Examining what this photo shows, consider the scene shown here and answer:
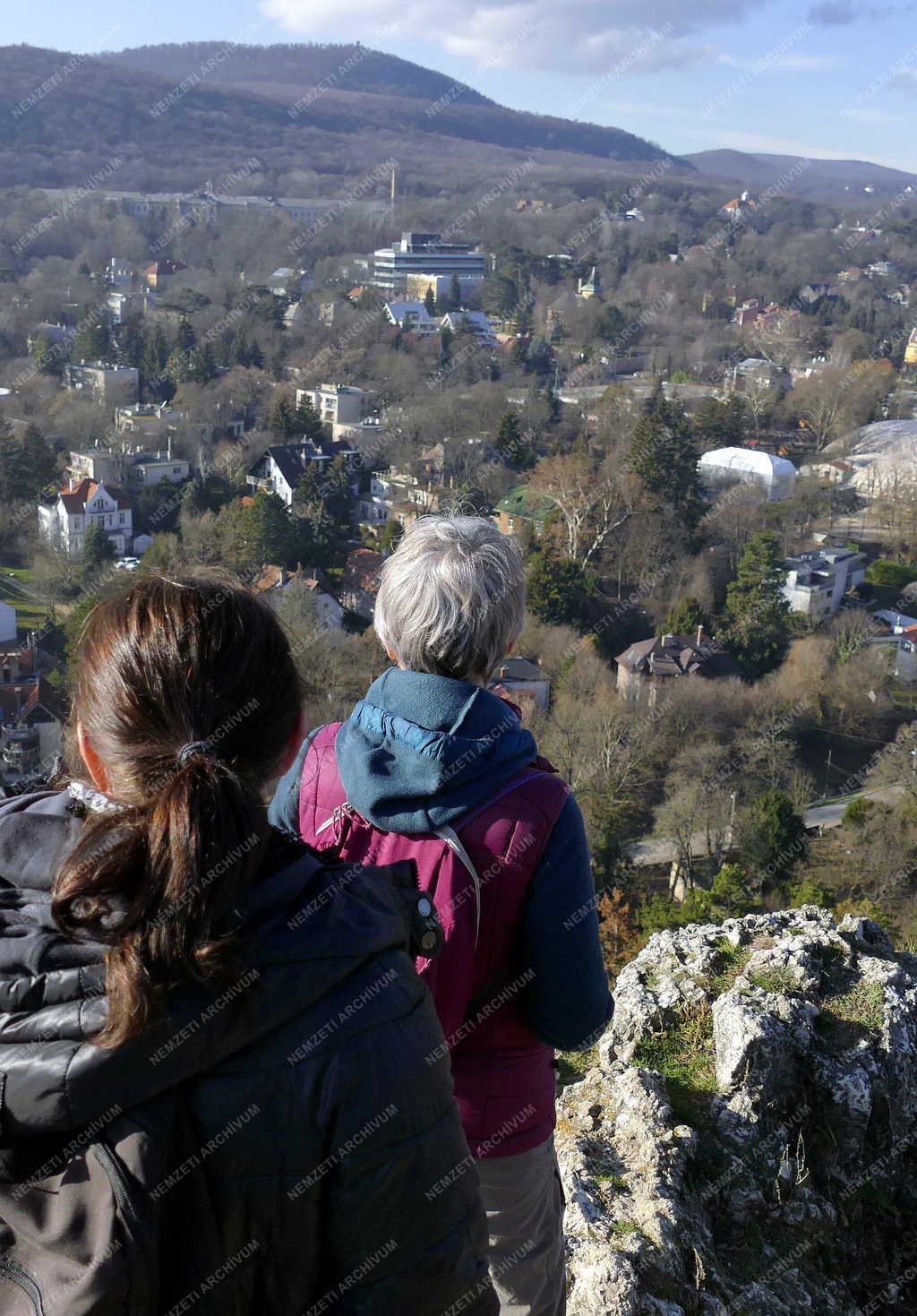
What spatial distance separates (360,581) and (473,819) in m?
16.3

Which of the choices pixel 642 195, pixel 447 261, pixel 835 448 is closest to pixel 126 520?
pixel 835 448

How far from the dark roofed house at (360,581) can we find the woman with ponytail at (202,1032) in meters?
15.5

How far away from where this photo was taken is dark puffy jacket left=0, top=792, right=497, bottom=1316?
86cm

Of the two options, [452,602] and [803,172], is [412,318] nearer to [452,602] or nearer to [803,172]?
[452,602]

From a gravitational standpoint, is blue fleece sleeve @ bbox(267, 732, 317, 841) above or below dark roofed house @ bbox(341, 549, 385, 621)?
above

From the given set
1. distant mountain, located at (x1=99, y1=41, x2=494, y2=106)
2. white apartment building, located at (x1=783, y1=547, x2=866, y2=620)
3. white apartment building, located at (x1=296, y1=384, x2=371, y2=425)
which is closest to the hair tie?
white apartment building, located at (x1=783, y1=547, x2=866, y2=620)

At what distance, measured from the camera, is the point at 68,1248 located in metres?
0.86

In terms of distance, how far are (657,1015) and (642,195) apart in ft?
253

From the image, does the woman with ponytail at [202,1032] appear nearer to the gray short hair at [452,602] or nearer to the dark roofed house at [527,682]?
the gray short hair at [452,602]

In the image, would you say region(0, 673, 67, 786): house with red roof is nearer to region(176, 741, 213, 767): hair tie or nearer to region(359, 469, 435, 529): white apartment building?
region(359, 469, 435, 529): white apartment building

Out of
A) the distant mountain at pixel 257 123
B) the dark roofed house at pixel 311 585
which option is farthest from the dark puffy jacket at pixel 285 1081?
the distant mountain at pixel 257 123

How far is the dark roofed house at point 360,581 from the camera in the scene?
17.2 meters

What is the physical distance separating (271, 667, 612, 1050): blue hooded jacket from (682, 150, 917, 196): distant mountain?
392 ft

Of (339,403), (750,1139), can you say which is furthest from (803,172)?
(750,1139)
